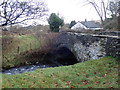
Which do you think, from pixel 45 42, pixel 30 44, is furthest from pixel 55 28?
pixel 30 44

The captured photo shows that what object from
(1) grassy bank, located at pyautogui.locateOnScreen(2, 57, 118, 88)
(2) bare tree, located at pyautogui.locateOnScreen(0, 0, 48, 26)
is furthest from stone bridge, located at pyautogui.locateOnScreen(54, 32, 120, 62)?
(2) bare tree, located at pyautogui.locateOnScreen(0, 0, 48, 26)

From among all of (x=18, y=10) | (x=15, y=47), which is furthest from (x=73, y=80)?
(x=15, y=47)

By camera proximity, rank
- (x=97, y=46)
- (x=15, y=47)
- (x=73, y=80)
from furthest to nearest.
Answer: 1. (x=15, y=47)
2. (x=97, y=46)
3. (x=73, y=80)

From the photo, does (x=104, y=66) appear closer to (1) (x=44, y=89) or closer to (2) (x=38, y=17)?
(1) (x=44, y=89)

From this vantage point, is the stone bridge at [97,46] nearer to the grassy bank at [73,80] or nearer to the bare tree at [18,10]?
the grassy bank at [73,80]

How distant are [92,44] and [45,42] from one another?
451 inches

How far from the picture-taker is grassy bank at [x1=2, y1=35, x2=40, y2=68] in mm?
13441

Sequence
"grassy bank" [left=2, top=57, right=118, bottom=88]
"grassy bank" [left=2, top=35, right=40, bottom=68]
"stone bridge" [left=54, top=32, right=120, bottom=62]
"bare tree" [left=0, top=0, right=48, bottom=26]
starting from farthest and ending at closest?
"grassy bank" [left=2, top=35, right=40, bottom=68] → "stone bridge" [left=54, top=32, right=120, bottom=62] → "grassy bank" [left=2, top=57, right=118, bottom=88] → "bare tree" [left=0, top=0, right=48, bottom=26]

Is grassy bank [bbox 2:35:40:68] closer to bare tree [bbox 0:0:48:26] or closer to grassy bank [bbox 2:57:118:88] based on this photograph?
grassy bank [bbox 2:57:118:88]

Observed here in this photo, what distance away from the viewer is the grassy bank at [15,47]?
13441 mm

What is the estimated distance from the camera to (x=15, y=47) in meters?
16.2

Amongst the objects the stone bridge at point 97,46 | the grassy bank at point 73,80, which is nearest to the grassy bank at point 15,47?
the stone bridge at point 97,46

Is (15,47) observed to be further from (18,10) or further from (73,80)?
(18,10)

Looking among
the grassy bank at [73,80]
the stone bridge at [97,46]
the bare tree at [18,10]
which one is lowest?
the grassy bank at [73,80]
